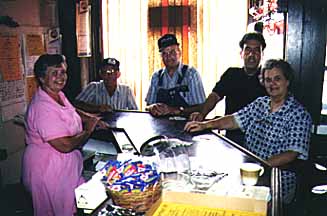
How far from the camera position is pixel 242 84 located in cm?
313

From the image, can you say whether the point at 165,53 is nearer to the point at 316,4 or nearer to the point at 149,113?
the point at 149,113

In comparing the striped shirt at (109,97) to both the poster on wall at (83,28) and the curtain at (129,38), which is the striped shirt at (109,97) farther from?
the curtain at (129,38)

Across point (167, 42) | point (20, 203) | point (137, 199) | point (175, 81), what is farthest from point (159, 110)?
point (137, 199)

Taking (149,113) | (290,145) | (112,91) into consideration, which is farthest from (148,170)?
(112,91)

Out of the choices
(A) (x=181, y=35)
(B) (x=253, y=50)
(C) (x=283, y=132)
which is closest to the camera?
(C) (x=283, y=132)

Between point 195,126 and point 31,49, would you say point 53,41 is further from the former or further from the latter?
point 195,126

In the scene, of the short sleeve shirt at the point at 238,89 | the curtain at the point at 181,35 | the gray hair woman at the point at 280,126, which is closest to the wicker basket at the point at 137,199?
the gray hair woman at the point at 280,126

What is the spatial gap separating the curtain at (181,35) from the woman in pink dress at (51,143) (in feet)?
8.37

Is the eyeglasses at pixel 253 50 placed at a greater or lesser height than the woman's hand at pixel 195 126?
greater

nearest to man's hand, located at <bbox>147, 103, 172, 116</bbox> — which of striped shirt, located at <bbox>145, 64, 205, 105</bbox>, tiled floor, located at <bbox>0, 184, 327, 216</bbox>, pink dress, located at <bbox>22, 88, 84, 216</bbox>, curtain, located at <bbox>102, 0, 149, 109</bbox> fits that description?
striped shirt, located at <bbox>145, 64, 205, 105</bbox>

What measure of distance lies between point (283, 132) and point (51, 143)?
1.46 meters

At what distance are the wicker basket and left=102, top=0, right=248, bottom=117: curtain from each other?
3778 mm

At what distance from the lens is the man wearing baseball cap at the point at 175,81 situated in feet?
11.3

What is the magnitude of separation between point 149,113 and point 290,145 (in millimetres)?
1351
